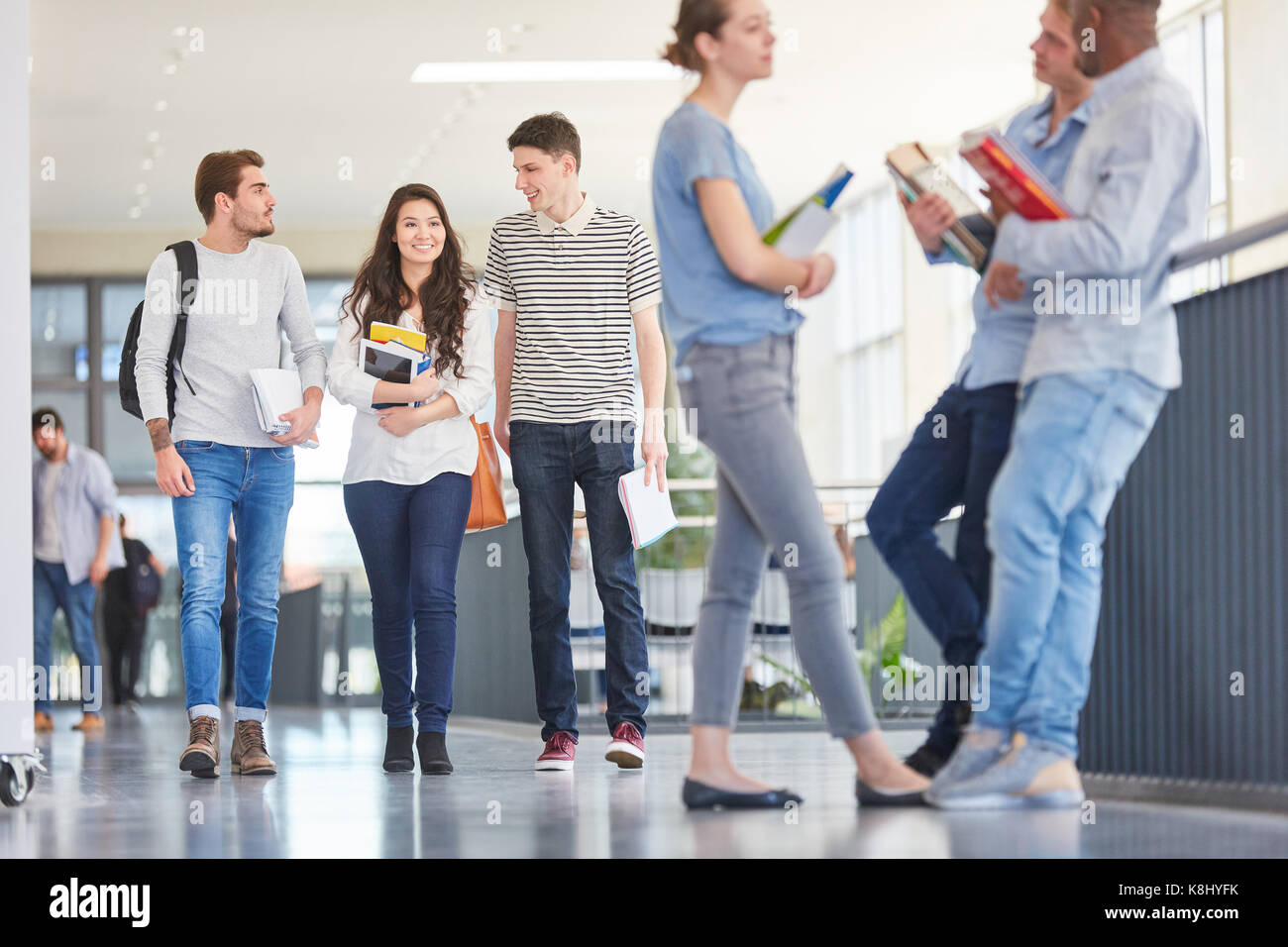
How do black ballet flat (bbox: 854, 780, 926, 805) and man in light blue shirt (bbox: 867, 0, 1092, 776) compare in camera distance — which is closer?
black ballet flat (bbox: 854, 780, 926, 805)

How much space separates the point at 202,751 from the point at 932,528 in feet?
5.96

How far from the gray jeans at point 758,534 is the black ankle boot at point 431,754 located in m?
1.29

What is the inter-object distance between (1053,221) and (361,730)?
495 cm

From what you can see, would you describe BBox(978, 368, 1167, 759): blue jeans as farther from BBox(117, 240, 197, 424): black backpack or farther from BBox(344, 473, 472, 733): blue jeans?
BBox(117, 240, 197, 424): black backpack

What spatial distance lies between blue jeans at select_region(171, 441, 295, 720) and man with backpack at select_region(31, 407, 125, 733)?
4.06 m

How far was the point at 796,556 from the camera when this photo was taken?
254cm

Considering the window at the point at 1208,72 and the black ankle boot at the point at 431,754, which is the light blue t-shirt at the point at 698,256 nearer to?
the black ankle boot at the point at 431,754

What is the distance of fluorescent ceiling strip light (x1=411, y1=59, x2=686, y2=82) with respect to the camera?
10547mm

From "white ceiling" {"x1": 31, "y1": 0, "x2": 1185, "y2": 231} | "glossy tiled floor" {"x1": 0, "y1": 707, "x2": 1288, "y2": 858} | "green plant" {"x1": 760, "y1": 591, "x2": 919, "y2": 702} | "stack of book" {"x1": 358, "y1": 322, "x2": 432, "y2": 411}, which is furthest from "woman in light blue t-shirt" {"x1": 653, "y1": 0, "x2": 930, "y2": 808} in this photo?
"white ceiling" {"x1": 31, "y1": 0, "x2": 1185, "y2": 231}

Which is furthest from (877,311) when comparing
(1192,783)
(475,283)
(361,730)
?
(1192,783)

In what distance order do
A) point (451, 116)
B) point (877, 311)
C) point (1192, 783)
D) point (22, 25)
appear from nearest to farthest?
point (1192, 783)
point (22, 25)
point (451, 116)
point (877, 311)

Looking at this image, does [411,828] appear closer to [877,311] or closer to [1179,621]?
[1179,621]

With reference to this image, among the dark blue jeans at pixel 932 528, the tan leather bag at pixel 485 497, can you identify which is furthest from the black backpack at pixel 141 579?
the dark blue jeans at pixel 932 528

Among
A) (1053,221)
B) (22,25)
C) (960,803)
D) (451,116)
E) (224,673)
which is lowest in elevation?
(224,673)
